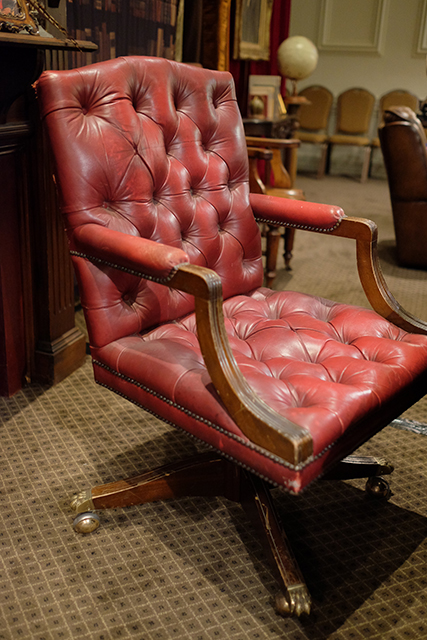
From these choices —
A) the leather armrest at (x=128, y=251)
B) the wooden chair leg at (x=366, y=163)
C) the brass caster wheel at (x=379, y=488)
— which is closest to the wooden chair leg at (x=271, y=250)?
the brass caster wheel at (x=379, y=488)

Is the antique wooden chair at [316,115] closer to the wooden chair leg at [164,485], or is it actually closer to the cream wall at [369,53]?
the cream wall at [369,53]

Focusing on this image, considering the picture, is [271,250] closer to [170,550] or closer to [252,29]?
[170,550]

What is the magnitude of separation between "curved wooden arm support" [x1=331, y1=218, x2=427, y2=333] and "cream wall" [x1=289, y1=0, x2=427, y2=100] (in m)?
5.25

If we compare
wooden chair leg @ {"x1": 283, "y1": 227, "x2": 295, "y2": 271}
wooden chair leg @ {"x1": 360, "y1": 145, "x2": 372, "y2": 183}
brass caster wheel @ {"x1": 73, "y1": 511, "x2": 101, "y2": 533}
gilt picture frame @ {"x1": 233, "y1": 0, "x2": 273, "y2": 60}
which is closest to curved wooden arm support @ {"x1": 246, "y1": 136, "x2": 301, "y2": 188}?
wooden chair leg @ {"x1": 283, "y1": 227, "x2": 295, "y2": 271}

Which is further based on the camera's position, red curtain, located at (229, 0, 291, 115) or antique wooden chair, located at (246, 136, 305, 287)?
red curtain, located at (229, 0, 291, 115)

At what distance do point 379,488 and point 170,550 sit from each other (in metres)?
0.57

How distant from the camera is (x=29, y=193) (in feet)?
5.96

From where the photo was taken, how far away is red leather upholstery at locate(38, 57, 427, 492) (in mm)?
1065

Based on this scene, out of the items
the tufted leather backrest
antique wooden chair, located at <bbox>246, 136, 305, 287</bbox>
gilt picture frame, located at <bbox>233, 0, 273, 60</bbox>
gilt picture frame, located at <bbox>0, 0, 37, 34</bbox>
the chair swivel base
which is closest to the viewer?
the tufted leather backrest

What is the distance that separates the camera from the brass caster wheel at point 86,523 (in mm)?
1349

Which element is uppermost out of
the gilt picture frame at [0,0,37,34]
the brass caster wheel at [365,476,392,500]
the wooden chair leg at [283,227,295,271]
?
Result: the gilt picture frame at [0,0,37,34]

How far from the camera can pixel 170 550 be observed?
4.33 ft

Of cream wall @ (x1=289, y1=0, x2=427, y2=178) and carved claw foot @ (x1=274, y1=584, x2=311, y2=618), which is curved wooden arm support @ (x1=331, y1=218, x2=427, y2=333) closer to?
carved claw foot @ (x1=274, y1=584, x2=311, y2=618)

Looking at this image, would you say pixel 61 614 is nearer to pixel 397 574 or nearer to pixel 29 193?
pixel 397 574
